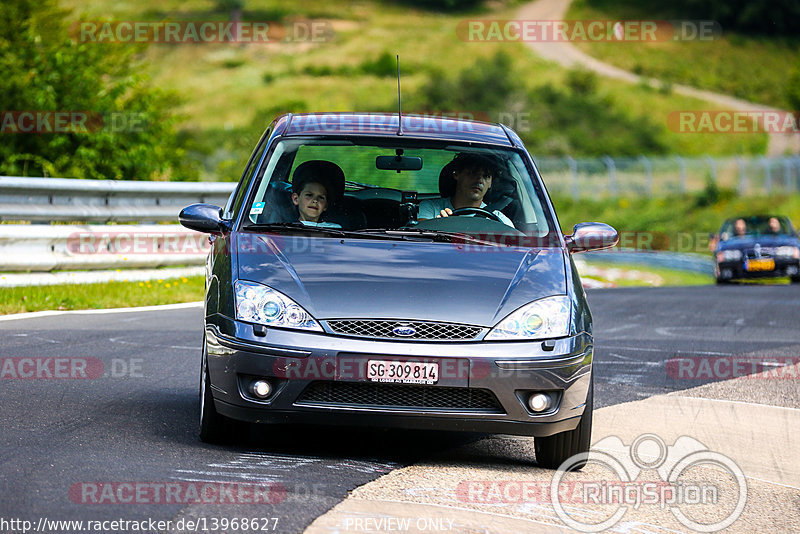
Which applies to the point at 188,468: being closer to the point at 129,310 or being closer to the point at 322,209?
the point at 322,209

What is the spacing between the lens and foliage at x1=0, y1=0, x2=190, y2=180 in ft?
61.6

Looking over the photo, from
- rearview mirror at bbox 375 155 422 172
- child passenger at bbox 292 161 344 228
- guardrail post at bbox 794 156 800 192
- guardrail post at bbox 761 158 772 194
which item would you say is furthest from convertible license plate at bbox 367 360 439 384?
guardrail post at bbox 761 158 772 194

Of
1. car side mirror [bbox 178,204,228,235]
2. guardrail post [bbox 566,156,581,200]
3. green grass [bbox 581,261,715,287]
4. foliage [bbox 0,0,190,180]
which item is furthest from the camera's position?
guardrail post [bbox 566,156,581,200]

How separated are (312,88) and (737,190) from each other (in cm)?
4509

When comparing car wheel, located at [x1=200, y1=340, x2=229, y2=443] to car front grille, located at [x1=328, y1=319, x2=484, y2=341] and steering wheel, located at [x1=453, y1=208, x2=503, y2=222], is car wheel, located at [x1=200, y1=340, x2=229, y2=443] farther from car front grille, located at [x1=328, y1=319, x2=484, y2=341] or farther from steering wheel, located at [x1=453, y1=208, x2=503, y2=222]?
steering wheel, located at [x1=453, y1=208, x2=503, y2=222]

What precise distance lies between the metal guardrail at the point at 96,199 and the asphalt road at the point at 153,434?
2.00 metres

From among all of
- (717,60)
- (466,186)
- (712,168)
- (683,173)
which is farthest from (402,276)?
(717,60)

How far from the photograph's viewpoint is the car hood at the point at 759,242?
23547 millimetres

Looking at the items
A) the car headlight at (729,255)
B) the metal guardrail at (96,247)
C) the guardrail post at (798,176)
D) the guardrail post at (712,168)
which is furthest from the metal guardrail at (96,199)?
the guardrail post at (798,176)

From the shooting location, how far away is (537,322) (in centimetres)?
573

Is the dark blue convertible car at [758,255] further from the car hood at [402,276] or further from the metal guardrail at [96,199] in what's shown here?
the car hood at [402,276]

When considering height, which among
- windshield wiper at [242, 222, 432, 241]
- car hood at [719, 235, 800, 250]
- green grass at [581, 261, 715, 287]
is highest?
windshield wiper at [242, 222, 432, 241]

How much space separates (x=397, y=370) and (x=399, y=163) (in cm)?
175

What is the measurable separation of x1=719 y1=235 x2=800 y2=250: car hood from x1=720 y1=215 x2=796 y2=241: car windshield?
0.26 metres
